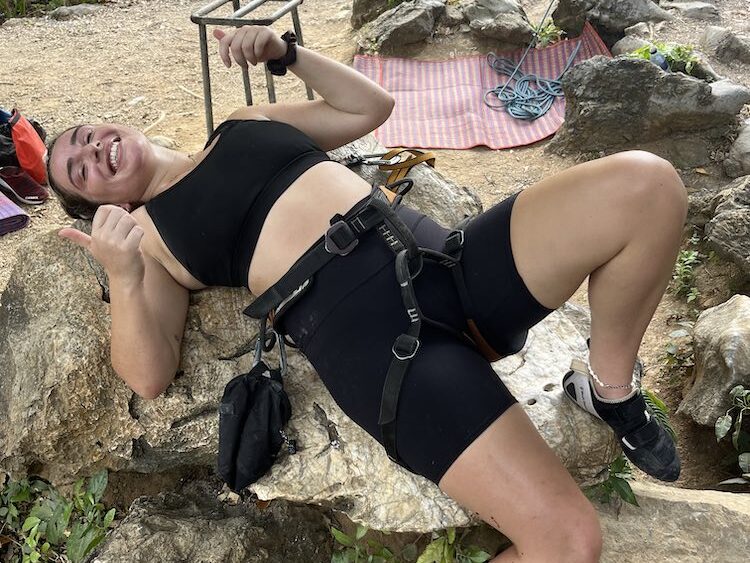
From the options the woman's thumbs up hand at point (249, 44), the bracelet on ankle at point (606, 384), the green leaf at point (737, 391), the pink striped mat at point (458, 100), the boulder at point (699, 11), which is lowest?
the pink striped mat at point (458, 100)

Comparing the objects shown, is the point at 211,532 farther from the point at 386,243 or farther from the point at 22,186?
the point at 22,186

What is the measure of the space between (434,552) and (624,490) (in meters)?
0.71

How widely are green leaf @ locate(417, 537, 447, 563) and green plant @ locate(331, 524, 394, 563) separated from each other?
0.62 ft

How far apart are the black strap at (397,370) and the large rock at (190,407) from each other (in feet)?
0.80

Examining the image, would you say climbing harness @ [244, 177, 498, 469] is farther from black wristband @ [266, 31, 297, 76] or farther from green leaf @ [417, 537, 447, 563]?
black wristband @ [266, 31, 297, 76]

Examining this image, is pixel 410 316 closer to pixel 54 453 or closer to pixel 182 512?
pixel 182 512

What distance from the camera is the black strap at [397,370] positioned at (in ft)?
6.11

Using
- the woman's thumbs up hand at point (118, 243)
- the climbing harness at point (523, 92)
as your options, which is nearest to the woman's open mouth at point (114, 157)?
the woman's thumbs up hand at point (118, 243)

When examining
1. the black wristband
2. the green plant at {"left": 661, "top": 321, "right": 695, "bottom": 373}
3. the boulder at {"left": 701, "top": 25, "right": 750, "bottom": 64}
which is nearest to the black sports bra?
the black wristband

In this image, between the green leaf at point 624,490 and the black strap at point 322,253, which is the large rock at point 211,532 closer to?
the black strap at point 322,253

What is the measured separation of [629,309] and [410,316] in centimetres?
66

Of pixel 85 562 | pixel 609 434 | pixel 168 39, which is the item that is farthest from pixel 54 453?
pixel 168 39

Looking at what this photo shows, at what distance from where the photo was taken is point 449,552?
2.06 m

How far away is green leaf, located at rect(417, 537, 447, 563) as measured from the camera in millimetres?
2053
